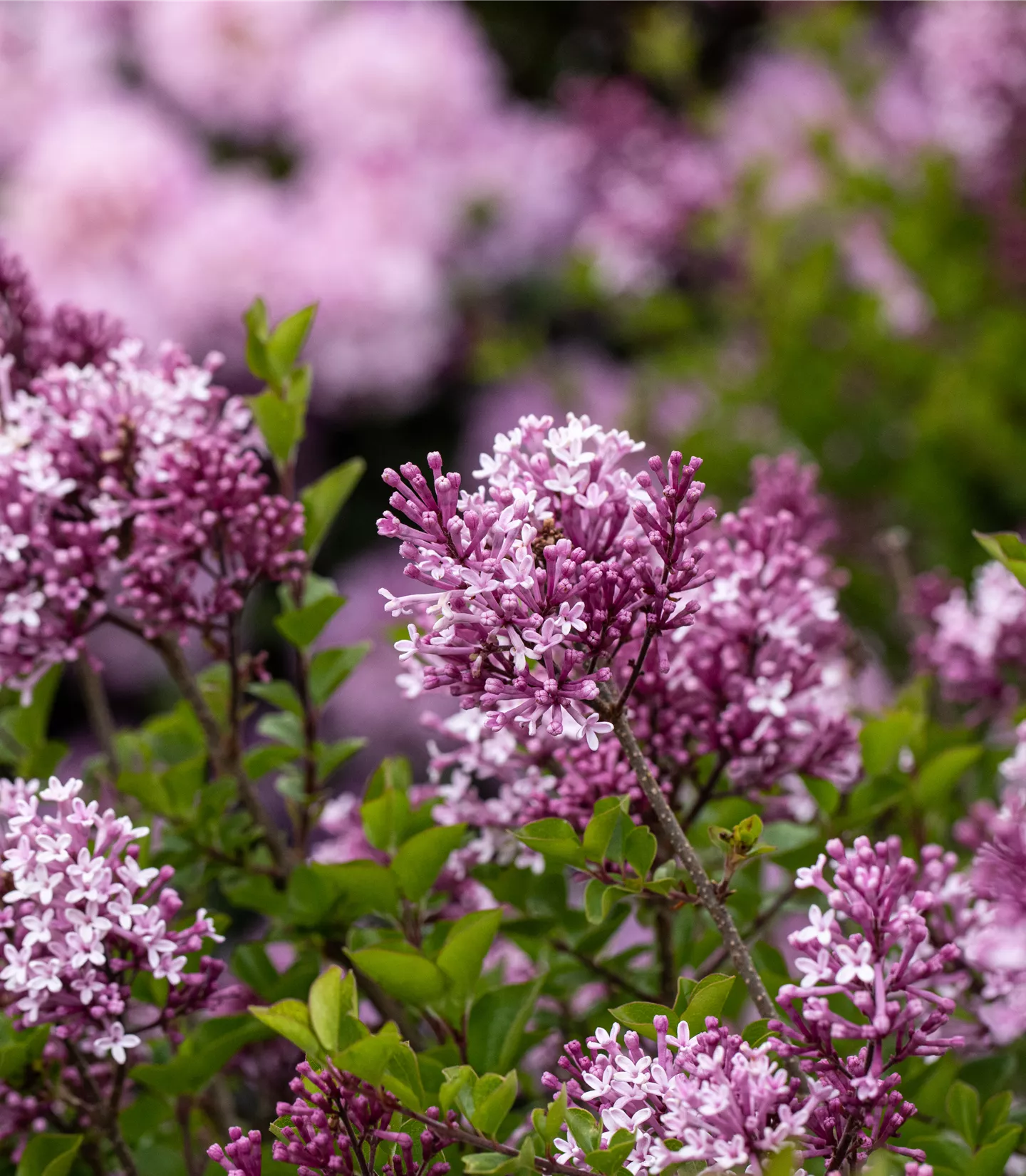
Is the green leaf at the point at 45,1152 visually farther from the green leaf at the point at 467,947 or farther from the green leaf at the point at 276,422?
the green leaf at the point at 276,422

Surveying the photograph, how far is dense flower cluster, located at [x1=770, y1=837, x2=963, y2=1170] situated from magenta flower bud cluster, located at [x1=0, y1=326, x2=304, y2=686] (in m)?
0.26

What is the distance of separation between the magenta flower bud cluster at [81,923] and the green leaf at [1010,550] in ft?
1.04

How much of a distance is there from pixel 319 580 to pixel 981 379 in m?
0.89

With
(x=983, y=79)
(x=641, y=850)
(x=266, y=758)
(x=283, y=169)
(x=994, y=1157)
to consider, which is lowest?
(x=994, y=1157)

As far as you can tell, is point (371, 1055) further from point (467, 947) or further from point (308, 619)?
point (308, 619)

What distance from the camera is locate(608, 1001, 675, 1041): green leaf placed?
1.42 ft

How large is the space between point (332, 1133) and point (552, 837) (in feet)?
0.38

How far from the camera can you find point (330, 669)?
24.7 inches

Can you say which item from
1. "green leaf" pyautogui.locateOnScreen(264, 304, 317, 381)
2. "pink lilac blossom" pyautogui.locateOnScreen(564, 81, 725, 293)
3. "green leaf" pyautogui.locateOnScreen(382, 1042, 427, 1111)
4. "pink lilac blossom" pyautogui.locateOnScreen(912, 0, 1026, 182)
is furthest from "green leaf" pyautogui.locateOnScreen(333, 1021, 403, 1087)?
"pink lilac blossom" pyautogui.locateOnScreen(912, 0, 1026, 182)

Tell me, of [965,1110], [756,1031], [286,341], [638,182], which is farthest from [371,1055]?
[638,182]

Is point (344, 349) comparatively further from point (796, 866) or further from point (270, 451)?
point (796, 866)

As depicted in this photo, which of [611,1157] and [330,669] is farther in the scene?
[330,669]

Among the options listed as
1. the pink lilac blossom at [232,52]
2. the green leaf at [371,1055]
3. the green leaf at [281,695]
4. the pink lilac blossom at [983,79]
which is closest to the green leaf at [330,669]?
the green leaf at [281,695]

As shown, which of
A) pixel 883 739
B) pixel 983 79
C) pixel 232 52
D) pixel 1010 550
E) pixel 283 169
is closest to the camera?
pixel 1010 550
